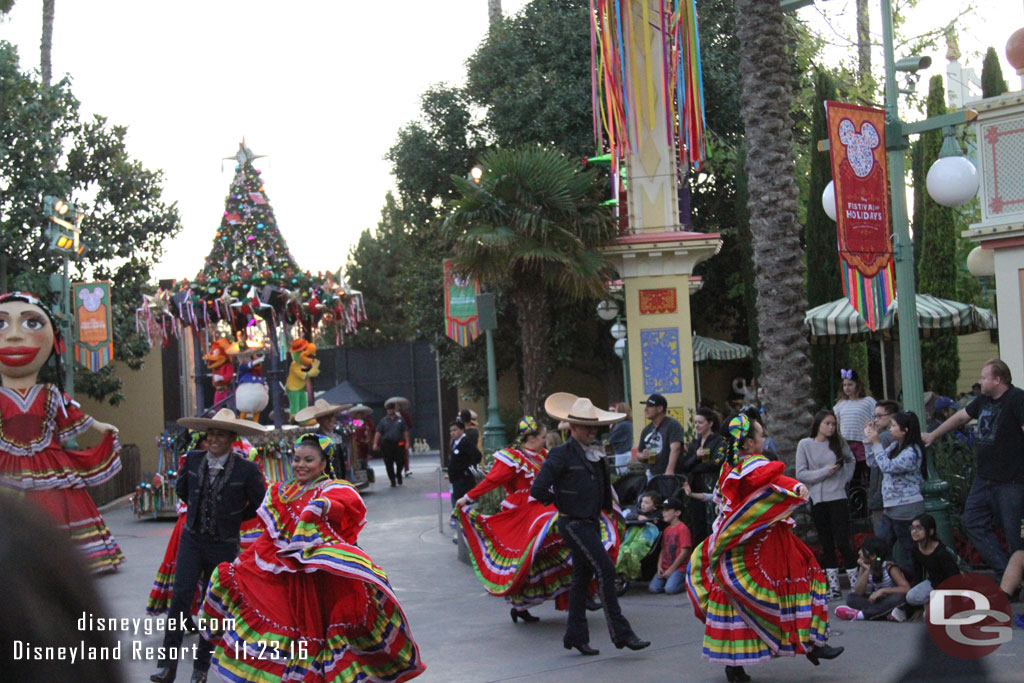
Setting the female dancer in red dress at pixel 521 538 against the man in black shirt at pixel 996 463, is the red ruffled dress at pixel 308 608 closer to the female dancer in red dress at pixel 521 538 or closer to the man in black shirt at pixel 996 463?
the female dancer in red dress at pixel 521 538

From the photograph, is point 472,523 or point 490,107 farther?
point 490,107

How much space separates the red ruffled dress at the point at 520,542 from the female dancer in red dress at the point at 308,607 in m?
3.02

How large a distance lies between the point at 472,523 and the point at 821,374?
1671 centimetres

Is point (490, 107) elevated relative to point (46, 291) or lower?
elevated

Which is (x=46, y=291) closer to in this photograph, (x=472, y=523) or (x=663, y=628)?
(x=472, y=523)

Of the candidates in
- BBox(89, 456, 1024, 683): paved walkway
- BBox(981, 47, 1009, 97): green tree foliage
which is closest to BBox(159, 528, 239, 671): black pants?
BBox(89, 456, 1024, 683): paved walkway

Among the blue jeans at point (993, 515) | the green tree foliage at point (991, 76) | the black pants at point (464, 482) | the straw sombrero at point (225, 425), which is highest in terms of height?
the green tree foliage at point (991, 76)

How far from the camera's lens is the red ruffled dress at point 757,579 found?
24.7 ft


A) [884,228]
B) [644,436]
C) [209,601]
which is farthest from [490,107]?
[209,601]

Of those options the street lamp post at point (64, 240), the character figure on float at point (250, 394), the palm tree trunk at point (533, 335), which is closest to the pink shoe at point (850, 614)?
the palm tree trunk at point (533, 335)

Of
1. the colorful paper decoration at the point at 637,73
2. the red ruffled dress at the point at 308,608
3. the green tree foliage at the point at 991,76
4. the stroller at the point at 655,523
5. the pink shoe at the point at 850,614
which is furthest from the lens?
the green tree foliage at the point at 991,76

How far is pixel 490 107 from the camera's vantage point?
1115 inches

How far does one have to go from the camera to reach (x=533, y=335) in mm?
18844

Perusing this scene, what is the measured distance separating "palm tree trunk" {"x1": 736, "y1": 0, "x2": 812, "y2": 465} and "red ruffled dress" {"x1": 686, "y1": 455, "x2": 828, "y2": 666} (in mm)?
4680
